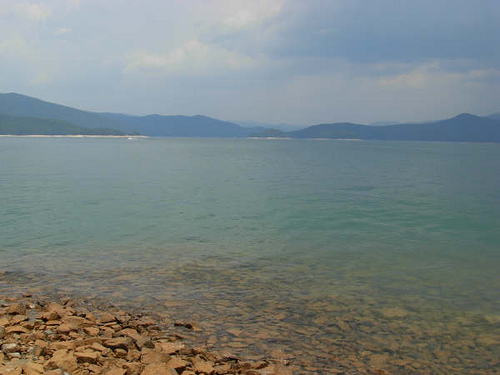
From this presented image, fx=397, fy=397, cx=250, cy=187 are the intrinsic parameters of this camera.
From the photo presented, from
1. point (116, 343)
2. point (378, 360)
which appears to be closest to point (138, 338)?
point (116, 343)

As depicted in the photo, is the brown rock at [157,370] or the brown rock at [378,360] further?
the brown rock at [378,360]

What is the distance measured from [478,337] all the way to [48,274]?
13091 mm

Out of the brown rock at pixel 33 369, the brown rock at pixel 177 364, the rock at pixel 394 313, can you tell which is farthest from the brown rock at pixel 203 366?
the rock at pixel 394 313

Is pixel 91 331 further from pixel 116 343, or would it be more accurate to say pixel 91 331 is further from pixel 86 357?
pixel 86 357

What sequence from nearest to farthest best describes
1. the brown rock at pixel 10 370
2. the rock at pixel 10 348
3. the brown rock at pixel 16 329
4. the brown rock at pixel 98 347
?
the brown rock at pixel 10 370
the rock at pixel 10 348
the brown rock at pixel 98 347
the brown rock at pixel 16 329

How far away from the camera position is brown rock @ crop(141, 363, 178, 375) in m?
6.55

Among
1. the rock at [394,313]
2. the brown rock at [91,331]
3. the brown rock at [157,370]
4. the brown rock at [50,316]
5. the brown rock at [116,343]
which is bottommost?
the rock at [394,313]

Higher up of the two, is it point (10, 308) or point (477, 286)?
point (10, 308)

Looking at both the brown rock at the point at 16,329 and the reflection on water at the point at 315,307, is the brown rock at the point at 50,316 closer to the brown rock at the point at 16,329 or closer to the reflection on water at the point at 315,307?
the brown rock at the point at 16,329

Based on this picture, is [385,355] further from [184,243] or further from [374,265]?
[184,243]

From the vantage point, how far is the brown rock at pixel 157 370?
6547 millimetres

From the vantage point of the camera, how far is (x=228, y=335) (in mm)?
9344

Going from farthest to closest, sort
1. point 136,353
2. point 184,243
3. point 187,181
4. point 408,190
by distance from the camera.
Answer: point 187,181 → point 408,190 → point 184,243 → point 136,353

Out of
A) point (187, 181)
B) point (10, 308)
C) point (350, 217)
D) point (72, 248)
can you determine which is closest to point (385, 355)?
point (10, 308)
